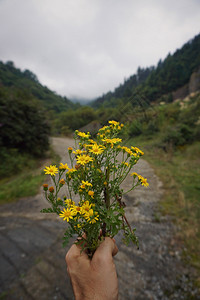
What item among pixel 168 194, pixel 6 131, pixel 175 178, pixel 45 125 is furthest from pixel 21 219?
pixel 45 125

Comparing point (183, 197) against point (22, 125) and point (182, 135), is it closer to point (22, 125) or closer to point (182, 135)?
point (182, 135)

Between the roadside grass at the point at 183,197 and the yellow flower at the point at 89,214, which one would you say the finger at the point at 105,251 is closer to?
the yellow flower at the point at 89,214

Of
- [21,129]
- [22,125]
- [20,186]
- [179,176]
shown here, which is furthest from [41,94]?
[179,176]

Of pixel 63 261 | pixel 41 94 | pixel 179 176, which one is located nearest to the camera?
pixel 63 261

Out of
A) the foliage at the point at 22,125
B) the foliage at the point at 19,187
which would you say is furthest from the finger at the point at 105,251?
the foliage at the point at 22,125

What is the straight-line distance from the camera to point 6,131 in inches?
332

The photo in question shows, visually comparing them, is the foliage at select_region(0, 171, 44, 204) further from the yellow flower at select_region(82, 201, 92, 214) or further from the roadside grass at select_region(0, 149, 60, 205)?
the yellow flower at select_region(82, 201, 92, 214)

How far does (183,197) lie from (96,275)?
5.13m

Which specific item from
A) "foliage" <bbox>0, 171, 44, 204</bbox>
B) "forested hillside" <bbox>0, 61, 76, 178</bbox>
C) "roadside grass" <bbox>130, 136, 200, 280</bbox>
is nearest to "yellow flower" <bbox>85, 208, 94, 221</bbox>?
"roadside grass" <bbox>130, 136, 200, 280</bbox>

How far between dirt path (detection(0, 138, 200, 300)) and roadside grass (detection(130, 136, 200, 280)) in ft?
0.93

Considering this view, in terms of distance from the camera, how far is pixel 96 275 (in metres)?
1.05

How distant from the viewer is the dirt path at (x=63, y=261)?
2643 mm

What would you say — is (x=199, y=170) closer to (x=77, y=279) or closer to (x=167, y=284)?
(x=167, y=284)

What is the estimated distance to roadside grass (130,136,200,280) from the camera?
3.14 m
